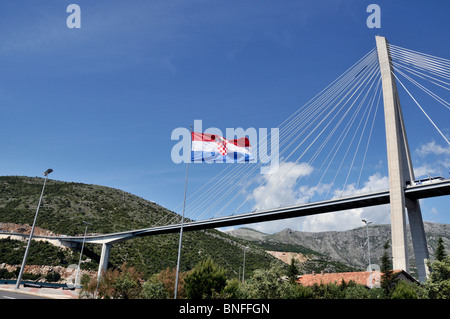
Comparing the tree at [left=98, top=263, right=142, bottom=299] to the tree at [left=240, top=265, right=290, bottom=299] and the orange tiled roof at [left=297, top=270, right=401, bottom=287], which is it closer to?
the tree at [left=240, top=265, right=290, bottom=299]

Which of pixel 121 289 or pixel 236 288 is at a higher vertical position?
pixel 236 288

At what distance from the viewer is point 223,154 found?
23.5 metres

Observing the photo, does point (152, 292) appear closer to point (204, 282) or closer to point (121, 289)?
point (121, 289)

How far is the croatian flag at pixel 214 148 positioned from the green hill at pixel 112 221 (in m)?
51.9

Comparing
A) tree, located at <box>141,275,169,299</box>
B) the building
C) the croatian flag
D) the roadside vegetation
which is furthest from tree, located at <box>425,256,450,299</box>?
tree, located at <box>141,275,169,299</box>

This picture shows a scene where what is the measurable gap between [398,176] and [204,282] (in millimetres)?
24014

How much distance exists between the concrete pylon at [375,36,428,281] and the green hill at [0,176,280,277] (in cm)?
4734

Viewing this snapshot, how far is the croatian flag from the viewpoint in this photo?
23.3 metres

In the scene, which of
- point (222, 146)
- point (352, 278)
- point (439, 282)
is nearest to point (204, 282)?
point (222, 146)

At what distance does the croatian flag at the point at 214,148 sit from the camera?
2328 centimetres

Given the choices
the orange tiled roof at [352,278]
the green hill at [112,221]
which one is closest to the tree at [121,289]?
the orange tiled roof at [352,278]

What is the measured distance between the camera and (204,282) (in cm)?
2698
